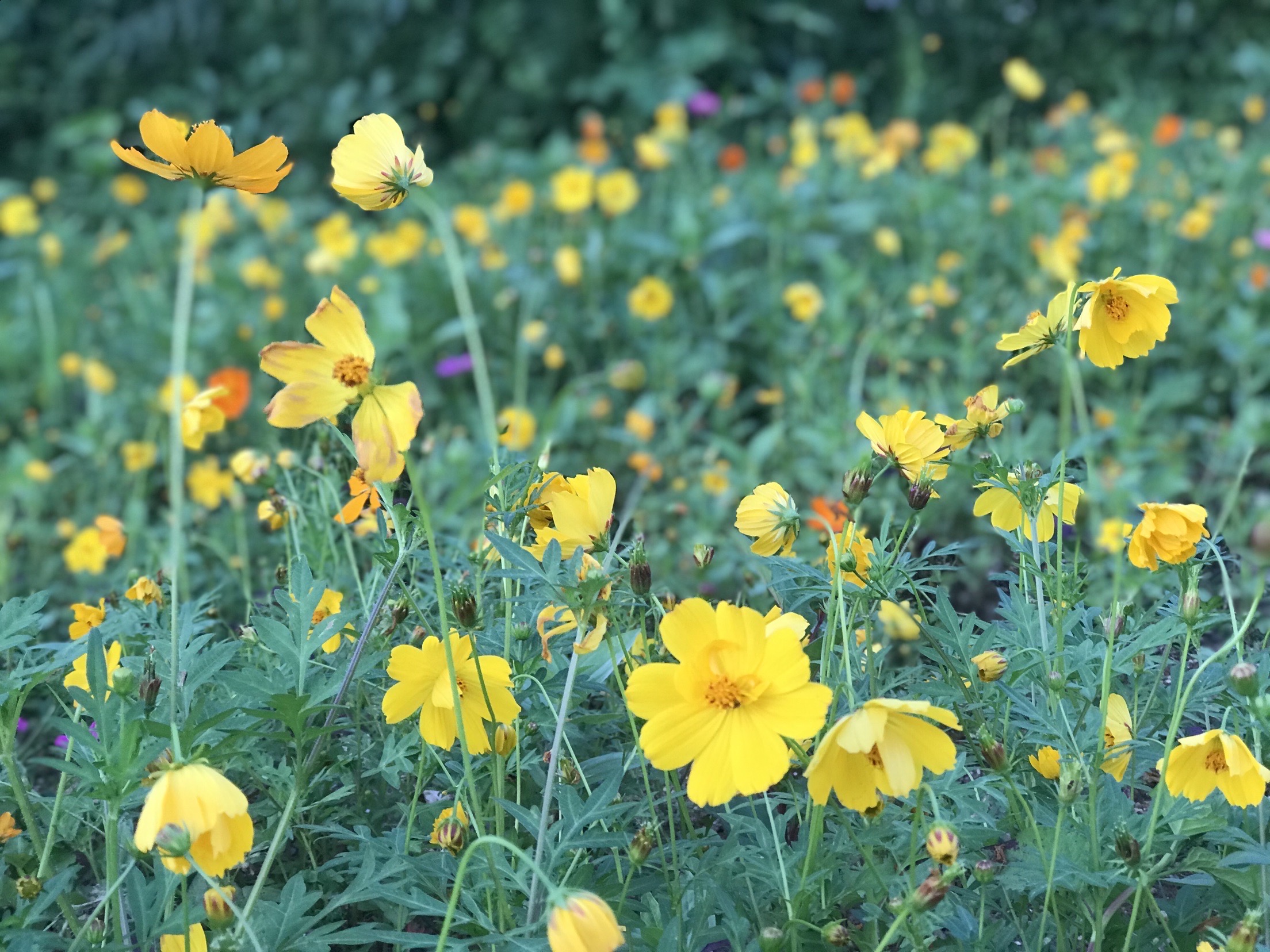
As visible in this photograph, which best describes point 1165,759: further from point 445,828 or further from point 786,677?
point 445,828

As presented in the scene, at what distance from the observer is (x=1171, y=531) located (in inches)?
35.9

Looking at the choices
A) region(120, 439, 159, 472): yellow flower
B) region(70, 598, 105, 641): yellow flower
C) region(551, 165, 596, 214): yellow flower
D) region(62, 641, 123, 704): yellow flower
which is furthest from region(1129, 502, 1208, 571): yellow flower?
region(551, 165, 596, 214): yellow flower

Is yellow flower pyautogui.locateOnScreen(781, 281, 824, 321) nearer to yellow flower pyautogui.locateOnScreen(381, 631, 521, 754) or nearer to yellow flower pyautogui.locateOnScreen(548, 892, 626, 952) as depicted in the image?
yellow flower pyautogui.locateOnScreen(381, 631, 521, 754)

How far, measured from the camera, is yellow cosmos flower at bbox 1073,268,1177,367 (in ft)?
2.98

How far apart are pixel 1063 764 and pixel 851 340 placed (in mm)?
2297

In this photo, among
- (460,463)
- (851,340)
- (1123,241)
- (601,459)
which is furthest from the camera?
(1123,241)

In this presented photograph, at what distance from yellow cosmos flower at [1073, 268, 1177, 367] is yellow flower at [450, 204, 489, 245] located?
2.67 meters

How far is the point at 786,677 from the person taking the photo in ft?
2.49

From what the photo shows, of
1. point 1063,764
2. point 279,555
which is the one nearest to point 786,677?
point 1063,764

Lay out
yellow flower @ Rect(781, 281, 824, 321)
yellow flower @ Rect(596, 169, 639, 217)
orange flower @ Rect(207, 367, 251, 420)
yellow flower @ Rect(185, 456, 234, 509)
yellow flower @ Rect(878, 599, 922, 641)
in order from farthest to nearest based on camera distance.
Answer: yellow flower @ Rect(596, 169, 639, 217)
yellow flower @ Rect(781, 281, 824, 321)
yellow flower @ Rect(185, 456, 234, 509)
orange flower @ Rect(207, 367, 251, 420)
yellow flower @ Rect(878, 599, 922, 641)

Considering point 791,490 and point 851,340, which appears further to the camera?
point 851,340

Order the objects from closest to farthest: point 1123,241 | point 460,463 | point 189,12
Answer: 1. point 460,463
2. point 1123,241
3. point 189,12

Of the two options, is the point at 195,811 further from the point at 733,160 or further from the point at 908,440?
the point at 733,160

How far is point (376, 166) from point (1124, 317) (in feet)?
1.86
